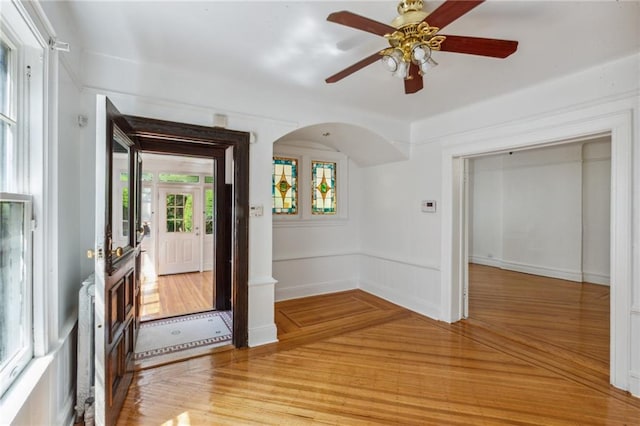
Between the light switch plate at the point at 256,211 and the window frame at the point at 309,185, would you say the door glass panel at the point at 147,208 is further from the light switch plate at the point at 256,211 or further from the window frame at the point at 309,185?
the light switch plate at the point at 256,211

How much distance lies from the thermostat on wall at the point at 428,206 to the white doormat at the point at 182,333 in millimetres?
2882

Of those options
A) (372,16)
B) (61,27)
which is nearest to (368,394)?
(372,16)

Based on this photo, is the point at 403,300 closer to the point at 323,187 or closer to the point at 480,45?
the point at 323,187

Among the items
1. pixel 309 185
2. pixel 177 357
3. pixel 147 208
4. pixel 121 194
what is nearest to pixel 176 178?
pixel 147 208

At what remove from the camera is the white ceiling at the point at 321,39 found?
1.79 metres

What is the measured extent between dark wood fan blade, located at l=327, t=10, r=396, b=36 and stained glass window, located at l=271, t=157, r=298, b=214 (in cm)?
314

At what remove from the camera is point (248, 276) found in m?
3.04

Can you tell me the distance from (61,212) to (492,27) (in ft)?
9.73

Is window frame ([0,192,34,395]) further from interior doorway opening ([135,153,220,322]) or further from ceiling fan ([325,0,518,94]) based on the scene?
interior doorway opening ([135,153,220,322])

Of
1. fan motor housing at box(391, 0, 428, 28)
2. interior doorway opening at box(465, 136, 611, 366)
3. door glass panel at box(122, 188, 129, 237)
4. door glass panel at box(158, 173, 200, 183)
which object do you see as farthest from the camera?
door glass panel at box(158, 173, 200, 183)

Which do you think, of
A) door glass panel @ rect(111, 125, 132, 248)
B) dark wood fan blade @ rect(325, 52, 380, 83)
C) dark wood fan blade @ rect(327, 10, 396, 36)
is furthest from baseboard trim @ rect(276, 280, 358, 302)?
dark wood fan blade @ rect(327, 10, 396, 36)

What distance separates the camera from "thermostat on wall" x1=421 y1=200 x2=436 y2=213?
385 centimetres

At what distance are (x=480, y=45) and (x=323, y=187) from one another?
3466 mm

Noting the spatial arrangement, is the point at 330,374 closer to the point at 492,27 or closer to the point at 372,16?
the point at 372,16
